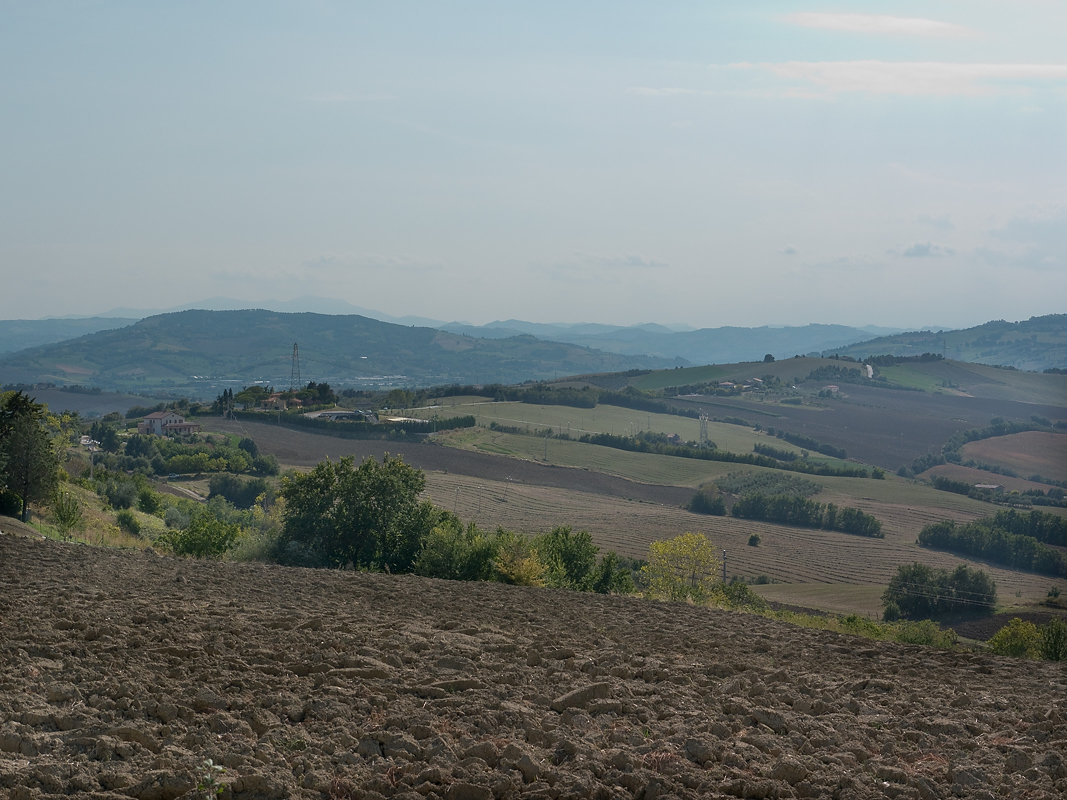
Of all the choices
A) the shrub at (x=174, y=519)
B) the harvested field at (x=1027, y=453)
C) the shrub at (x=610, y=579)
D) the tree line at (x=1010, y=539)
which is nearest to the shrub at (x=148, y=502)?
the shrub at (x=174, y=519)

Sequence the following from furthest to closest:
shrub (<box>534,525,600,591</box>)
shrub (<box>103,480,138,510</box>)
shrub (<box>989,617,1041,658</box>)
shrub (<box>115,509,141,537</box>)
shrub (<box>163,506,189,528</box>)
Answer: shrub (<box>163,506,189,528</box>) < shrub (<box>103,480,138,510</box>) < shrub (<box>115,509,141,537</box>) < shrub (<box>534,525,600,591</box>) < shrub (<box>989,617,1041,658</box>)

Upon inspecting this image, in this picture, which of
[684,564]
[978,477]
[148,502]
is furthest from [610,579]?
[978,477]

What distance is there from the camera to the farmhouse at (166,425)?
100125 mm

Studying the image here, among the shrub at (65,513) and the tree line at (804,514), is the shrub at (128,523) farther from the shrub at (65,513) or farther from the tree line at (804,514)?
the tree line at (804,514)

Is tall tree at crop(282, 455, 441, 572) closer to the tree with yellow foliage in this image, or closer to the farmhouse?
the tree with yellow foliage

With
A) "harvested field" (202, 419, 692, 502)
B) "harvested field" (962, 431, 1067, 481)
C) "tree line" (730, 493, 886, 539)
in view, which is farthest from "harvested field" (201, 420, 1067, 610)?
"harvested field" (962, 431, 1067, 481)

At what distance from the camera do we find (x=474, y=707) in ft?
35.0

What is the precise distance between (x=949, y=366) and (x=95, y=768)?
181670 millimetres

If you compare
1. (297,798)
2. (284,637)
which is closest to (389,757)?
(297,798)

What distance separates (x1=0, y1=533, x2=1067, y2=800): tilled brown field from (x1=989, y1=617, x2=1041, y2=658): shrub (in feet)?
32.8

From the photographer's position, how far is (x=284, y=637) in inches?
540

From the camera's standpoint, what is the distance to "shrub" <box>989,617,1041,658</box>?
2489cm

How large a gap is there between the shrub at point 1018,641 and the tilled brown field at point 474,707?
9994 millimetres

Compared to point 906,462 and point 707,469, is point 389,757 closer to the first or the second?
point 707,469
